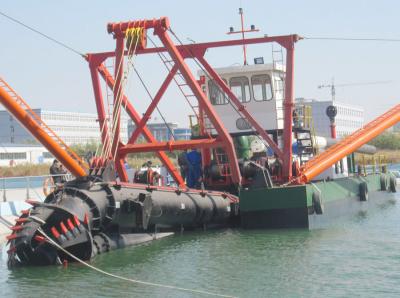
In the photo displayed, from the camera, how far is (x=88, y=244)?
14.9 m

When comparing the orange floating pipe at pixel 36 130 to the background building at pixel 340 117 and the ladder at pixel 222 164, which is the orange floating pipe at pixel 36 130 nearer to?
the ladder at pixel 222 164

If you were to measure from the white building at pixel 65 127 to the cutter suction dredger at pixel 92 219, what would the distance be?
124 meters

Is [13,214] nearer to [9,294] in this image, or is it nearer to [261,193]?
[261,193]

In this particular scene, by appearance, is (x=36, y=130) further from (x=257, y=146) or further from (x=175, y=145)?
(x=257, y=146)

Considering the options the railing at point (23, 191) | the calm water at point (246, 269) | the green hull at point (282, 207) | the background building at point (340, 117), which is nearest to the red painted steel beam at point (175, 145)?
the green hull at point (282, 207)

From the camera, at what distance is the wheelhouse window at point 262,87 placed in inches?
896

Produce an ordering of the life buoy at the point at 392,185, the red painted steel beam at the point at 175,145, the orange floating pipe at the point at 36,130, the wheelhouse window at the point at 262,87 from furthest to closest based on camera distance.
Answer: the life buoy at the point at 392,185 < the wheelhouse window at the point at 262,87 < the red painted steel beam at the point at 175,145 < the orange floating pipe at the point at 36,130

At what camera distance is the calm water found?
12.4m

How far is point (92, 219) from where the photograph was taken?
15070 mm

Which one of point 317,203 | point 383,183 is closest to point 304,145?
point 317,203

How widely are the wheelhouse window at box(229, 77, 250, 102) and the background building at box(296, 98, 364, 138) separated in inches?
4862

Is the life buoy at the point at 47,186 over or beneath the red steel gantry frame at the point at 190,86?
beneath

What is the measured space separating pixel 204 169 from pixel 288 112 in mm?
3429

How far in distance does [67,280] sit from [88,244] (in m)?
1.48
